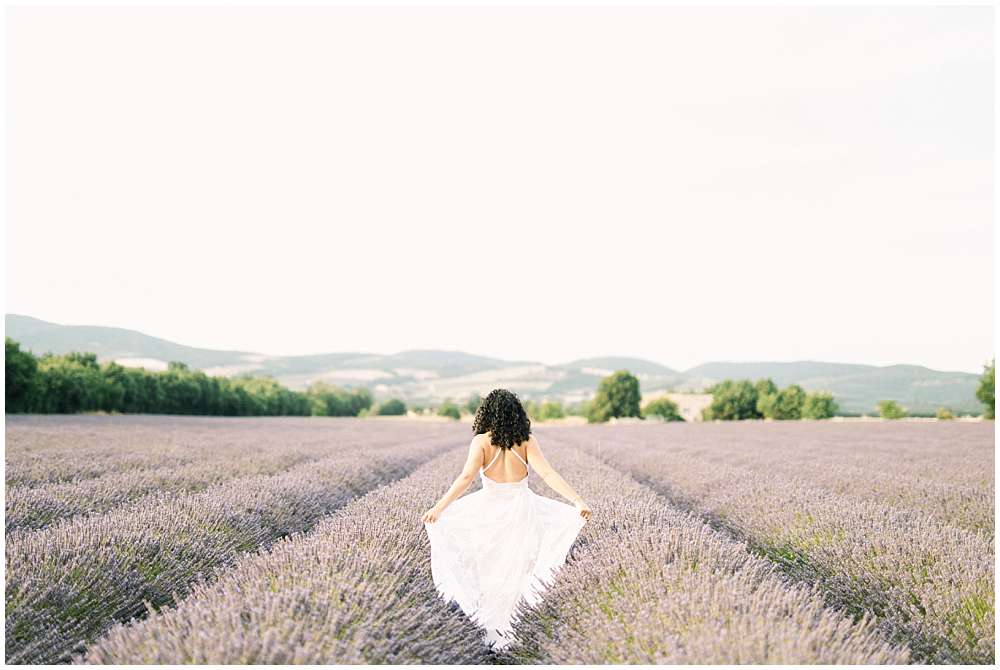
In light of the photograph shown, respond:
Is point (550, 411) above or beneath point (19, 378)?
beneath

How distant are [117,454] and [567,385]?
10795 centimetres

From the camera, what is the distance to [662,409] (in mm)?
64125

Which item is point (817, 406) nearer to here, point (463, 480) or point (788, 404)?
point (788, 404)

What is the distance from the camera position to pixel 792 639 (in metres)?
1.87

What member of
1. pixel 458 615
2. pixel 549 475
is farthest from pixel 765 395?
pixel 458 615

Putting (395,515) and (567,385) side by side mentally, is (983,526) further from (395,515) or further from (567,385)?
(567,385)

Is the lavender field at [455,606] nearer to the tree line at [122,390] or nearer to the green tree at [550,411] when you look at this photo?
the tree line at [122,390]

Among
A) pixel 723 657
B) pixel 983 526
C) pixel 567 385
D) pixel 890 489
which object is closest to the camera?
pixel 723 657

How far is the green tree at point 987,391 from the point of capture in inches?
1462

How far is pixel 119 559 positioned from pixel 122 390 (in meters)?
36.5

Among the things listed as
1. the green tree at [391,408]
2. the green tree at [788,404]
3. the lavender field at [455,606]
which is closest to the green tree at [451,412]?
the green tree at [391,408]

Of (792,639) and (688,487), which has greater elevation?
(792,639)

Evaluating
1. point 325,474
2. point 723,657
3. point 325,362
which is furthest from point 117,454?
point 325,362

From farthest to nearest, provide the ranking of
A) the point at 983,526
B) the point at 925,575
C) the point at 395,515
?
the point at 983,526 < the point at 395,515 < the point at 925,575
